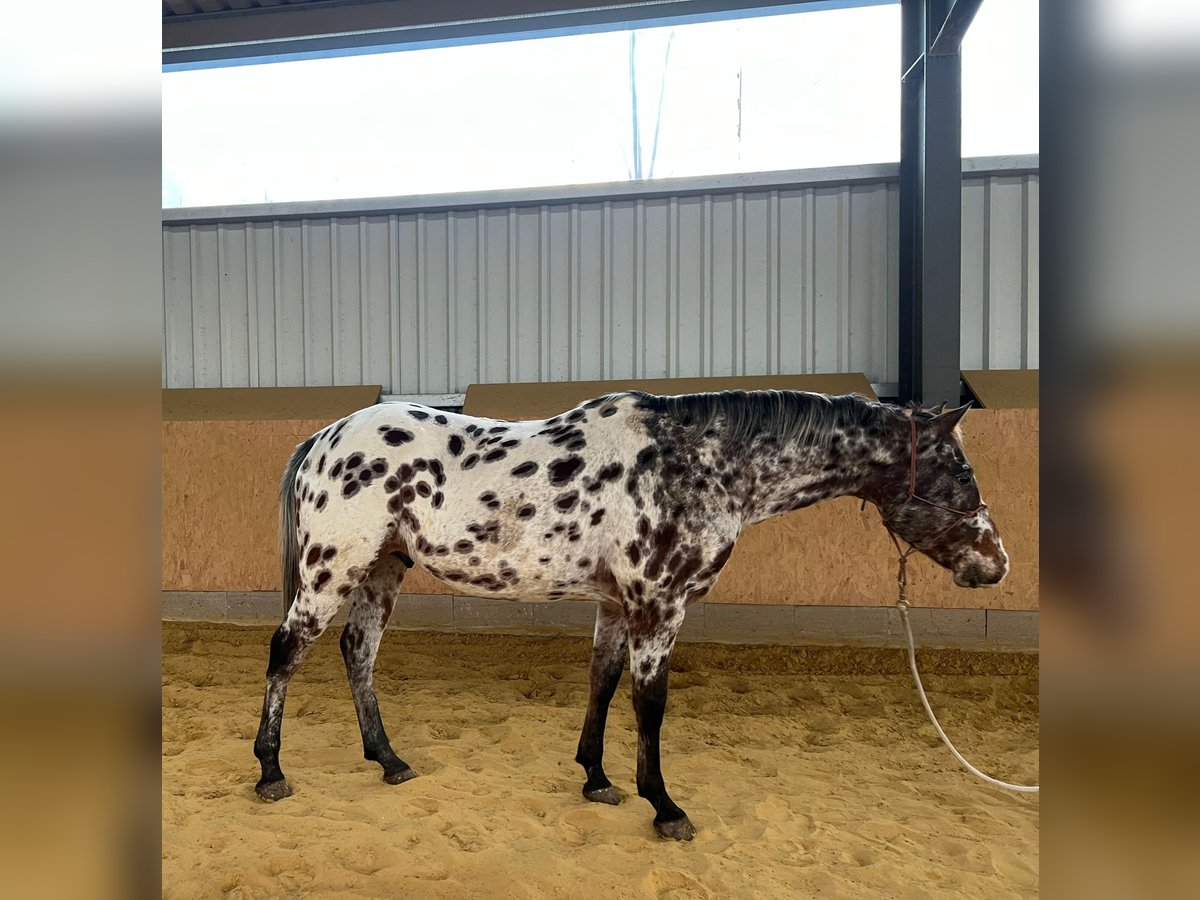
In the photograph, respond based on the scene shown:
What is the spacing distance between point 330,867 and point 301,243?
16.4ft

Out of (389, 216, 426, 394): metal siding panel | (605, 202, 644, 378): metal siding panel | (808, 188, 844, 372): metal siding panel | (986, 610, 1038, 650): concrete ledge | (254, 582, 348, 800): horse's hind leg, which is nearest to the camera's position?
(254, 582, 348, 800): horse's hind leg

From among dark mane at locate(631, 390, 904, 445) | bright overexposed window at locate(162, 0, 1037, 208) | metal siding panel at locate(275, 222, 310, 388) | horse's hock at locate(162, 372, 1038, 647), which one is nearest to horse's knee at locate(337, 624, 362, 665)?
dark mane at locate(631, 390, 904, 445)

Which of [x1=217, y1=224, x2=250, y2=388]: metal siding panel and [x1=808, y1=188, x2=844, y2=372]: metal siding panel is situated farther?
[x1=217, y1=224, x2=250, y2=388]: metal siding panel

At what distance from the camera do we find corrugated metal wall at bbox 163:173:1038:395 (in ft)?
16.9

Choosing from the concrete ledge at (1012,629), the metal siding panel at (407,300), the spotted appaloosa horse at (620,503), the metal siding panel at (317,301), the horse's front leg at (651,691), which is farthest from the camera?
the metal siding panel at (317,301)

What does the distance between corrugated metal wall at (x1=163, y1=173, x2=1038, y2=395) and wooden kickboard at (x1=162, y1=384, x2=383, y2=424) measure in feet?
0.71

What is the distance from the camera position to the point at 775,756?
299 cm

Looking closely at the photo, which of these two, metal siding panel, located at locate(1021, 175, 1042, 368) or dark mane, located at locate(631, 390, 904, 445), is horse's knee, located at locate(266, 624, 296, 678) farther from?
metal siding panel, located at locate(1021, 175, 1042, 368)

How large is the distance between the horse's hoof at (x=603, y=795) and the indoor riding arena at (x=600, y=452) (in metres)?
0.02

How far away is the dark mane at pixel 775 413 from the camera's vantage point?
2.63 m

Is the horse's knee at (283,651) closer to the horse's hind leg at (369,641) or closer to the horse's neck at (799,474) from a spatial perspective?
the horse's hind leg at (369,641)

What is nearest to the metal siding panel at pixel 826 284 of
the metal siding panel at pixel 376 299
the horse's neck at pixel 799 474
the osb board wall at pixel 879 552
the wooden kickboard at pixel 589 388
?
the wooden kickboard at pixel 589 388
